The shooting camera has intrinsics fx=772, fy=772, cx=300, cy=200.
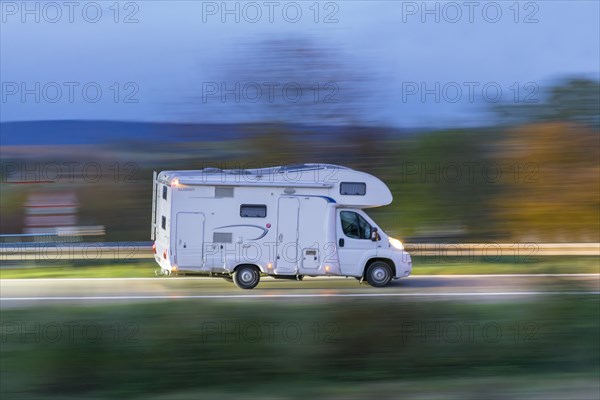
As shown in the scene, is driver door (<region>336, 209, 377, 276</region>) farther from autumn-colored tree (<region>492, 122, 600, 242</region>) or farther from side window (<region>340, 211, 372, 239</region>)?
autumn-colored tree (<region>492, 122, 600, 242</region>)

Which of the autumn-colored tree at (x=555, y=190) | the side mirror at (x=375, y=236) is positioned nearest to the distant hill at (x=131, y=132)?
the autumn-colored tree at (x=555, y=190)

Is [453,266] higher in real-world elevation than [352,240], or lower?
lower

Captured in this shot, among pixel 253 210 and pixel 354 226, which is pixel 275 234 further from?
pixel 354 226

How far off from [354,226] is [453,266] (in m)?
5.14

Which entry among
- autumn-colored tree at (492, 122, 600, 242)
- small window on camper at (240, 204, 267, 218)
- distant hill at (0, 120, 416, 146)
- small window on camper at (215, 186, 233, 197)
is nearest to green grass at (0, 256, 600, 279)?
autumn-colored tree at (492, 122, 600, 242)

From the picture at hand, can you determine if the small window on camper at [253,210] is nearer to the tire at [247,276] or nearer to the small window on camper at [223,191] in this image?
the small window on camper at [223,191]

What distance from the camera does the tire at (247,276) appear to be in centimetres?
1400

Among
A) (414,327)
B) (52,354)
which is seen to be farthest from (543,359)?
(52,354)

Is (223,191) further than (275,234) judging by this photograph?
No

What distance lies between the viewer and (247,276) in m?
14.3

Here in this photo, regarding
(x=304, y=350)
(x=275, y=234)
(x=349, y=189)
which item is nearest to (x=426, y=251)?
(x=304, y=350)

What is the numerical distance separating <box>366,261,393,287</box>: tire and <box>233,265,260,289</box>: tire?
6.95ft

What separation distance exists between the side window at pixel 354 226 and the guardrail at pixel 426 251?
16.8 feet

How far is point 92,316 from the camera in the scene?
7.14 metres
